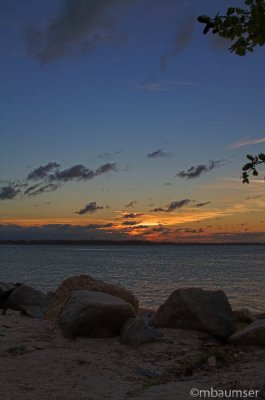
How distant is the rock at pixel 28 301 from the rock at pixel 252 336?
8101 mm

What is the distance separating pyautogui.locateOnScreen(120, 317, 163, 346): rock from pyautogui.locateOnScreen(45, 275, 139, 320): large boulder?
2869mm

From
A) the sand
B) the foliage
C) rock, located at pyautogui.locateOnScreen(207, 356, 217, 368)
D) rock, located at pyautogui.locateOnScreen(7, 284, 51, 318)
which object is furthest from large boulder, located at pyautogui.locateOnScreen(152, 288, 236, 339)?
the foliage

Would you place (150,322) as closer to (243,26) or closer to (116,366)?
(116,366)

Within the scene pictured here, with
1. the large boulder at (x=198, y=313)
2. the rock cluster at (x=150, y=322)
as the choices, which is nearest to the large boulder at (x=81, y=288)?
the rock cluster at (x=150, y=322)

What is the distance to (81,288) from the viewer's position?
50.0ft

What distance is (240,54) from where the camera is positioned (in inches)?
185

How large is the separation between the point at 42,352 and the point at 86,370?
1578mm

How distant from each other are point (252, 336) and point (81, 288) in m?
6.00

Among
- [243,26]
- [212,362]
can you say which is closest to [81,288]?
[212,362]

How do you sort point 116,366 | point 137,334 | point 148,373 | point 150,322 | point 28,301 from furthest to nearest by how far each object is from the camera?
1. point 28,301
2. point 150,322
3. point 137,334
4. point 116,366
5. point 148,373

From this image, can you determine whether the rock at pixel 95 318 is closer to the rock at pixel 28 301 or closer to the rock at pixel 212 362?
the rock at pixel 212 362

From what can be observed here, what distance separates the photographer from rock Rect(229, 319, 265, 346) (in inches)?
452

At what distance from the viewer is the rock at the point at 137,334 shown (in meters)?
11.3

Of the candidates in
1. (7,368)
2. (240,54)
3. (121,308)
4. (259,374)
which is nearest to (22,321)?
(121,308)
